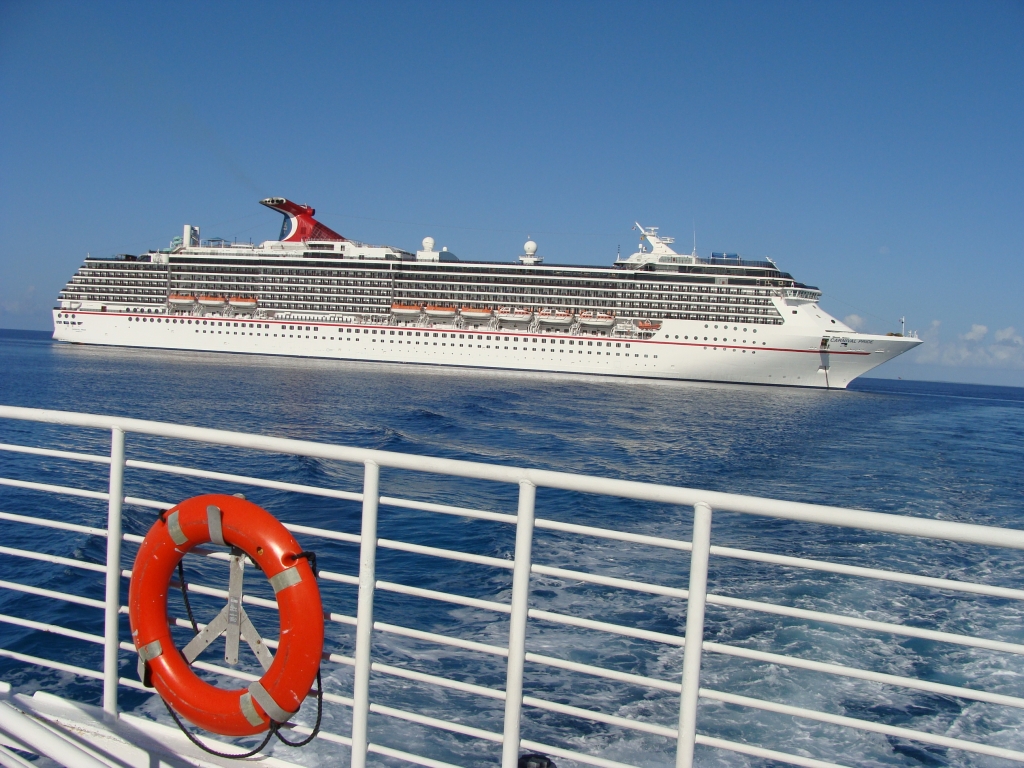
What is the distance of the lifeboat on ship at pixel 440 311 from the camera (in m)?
39.4

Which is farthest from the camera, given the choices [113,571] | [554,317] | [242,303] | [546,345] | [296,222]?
[296,222]

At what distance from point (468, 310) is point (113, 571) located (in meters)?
37.8

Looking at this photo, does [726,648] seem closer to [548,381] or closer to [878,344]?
[548,381]

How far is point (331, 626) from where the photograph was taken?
4.57m

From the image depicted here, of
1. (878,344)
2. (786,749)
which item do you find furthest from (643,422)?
(878,344)

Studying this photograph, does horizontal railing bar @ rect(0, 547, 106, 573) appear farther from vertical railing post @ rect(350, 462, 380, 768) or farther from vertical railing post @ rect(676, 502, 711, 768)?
vertical railing post @ rect(676, 502, 711, 768)

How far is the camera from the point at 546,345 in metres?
38.1

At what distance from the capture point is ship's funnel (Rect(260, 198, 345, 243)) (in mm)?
43938

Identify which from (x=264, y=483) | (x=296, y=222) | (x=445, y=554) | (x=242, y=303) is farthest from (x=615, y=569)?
(x=296, y=222)

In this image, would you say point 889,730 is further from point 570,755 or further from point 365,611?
point 365,611

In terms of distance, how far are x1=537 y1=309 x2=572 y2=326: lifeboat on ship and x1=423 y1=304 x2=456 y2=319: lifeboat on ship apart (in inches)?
197

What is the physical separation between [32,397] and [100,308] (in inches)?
1106

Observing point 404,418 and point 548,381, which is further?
point 548,381

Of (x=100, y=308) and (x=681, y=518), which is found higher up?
(x=100, y=308)
